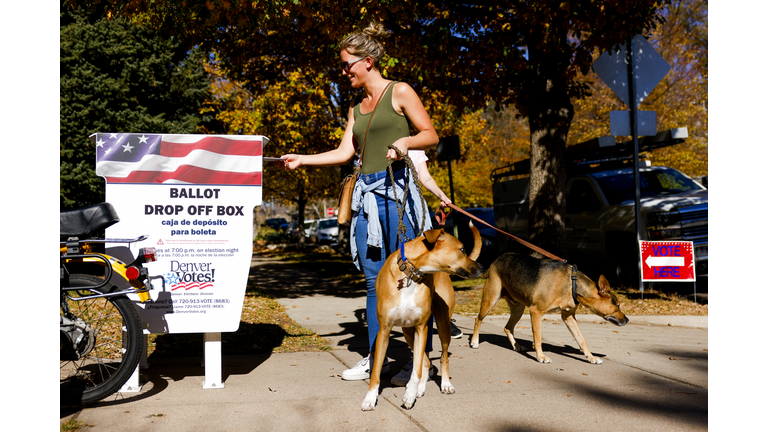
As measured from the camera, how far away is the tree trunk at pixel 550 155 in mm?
9617

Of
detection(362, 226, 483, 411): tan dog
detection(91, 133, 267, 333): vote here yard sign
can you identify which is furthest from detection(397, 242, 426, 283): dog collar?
detection(91, 133, 267, 333): vote here yard sign

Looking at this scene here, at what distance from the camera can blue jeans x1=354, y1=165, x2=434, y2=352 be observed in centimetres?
413

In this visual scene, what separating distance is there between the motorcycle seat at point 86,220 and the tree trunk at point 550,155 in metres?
7.44

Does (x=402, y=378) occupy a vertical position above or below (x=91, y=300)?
below

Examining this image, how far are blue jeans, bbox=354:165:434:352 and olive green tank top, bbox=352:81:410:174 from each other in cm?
9

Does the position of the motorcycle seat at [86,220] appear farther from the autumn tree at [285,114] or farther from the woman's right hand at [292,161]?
the autumn tree at [285,114]

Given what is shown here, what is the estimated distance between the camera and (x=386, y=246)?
4227 mm

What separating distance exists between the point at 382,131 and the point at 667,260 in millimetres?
6119

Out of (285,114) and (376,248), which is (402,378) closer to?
(376,248)

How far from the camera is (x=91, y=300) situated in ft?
12.4

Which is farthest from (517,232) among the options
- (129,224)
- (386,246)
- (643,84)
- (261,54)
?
(129,224)

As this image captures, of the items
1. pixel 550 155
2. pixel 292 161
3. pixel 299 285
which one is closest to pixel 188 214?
pixel 292 161

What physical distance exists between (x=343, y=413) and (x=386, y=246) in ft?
4.04

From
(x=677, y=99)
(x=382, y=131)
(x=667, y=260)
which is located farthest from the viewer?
(x=677, y=99)
